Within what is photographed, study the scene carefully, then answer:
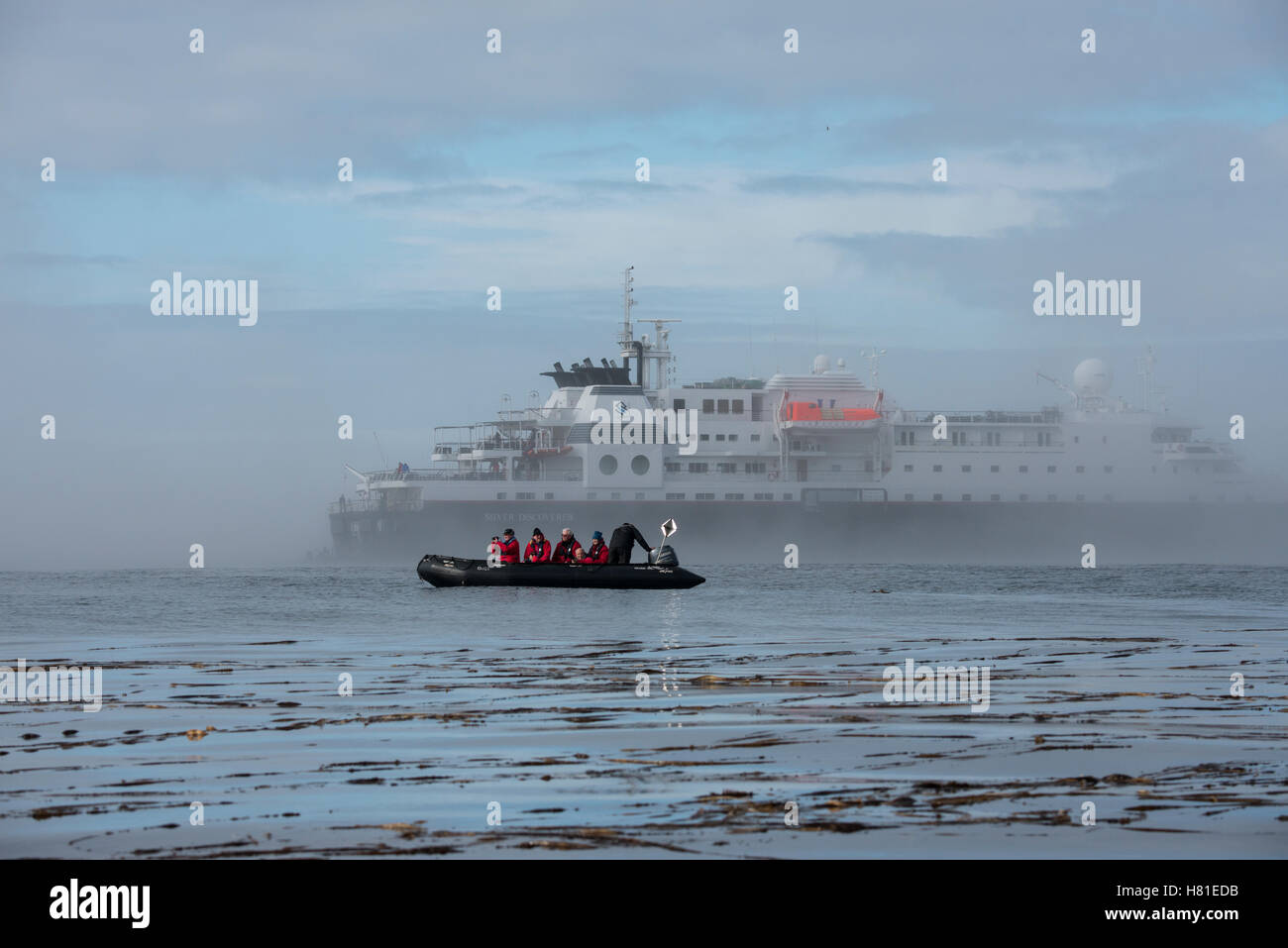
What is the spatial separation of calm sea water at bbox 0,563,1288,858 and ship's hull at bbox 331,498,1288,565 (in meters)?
34.1

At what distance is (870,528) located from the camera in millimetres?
59125

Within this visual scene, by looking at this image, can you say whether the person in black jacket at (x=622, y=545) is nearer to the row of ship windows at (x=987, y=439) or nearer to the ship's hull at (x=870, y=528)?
the ship's hull at (x=870, y=528)

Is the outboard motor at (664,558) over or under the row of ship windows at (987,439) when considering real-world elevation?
under

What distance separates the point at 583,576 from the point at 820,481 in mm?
29723

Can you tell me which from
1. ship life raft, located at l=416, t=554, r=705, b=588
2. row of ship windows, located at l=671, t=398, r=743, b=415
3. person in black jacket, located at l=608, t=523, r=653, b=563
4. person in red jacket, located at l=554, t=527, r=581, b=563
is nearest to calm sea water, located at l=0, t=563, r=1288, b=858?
ship life raft, located at l=416, t=554, r=705, b=588

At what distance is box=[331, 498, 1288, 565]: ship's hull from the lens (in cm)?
5684

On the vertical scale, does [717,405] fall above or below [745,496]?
above

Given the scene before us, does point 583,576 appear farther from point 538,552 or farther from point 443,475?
point 443,475

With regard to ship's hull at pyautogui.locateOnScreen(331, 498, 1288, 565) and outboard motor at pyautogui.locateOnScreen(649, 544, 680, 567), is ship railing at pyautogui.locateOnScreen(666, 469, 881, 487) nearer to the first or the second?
ship's hull at pyautogui.locateOnScreen(331, 498, 1288, 565)

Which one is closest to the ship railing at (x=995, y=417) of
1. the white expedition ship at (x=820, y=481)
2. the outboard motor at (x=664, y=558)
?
the white expedition ship at (x=820, y=481)

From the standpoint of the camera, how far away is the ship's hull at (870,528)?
5684 centimetres
